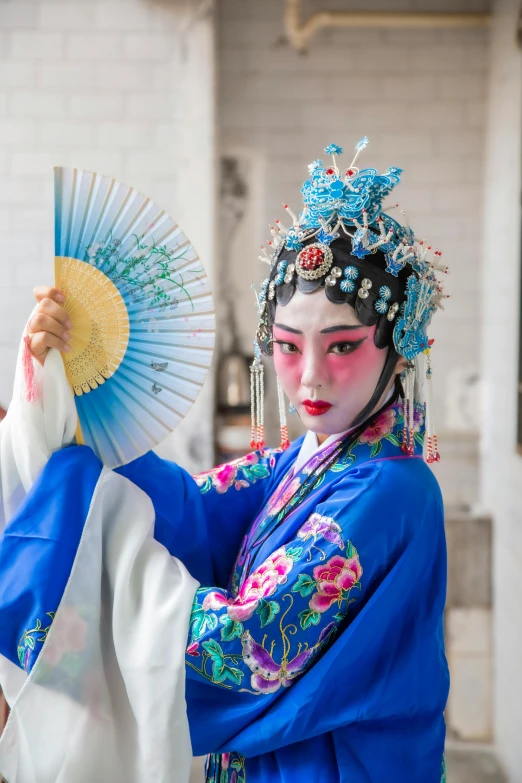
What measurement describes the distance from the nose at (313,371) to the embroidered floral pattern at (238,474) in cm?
36

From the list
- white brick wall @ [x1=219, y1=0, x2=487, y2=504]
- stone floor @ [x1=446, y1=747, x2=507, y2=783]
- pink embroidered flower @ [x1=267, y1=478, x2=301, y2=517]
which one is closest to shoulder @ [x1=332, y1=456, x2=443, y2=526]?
pink embroidered flower @ [x1=267, y1=478, x2=301, y2=517]

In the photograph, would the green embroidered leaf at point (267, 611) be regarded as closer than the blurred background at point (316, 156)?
Yes

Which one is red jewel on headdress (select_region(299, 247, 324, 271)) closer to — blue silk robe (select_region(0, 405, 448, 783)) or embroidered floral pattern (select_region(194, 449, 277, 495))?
blue silk robe (select_region(0, 405, 448, 783))

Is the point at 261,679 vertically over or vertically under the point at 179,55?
under

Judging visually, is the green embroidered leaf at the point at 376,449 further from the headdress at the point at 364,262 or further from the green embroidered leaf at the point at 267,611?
the green embroidered leaf at the point at 267,611

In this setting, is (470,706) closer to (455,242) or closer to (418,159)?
(455,242)

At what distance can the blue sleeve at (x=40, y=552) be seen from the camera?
1.11m

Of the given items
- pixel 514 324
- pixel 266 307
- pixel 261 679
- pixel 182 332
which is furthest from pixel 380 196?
pixel 514 324

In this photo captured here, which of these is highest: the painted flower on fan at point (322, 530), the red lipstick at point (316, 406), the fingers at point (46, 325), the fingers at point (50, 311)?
the fingers at point (50, 311)

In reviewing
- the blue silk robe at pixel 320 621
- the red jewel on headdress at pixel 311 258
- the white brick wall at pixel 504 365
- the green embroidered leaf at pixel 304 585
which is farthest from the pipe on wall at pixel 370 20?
the green embroidered leaf at pixel 304 585

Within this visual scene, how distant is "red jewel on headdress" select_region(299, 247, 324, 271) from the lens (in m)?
1.20

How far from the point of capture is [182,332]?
4.25 feet

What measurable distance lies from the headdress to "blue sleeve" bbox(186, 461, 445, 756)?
0.51 feet

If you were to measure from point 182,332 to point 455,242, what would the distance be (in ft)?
7.98
